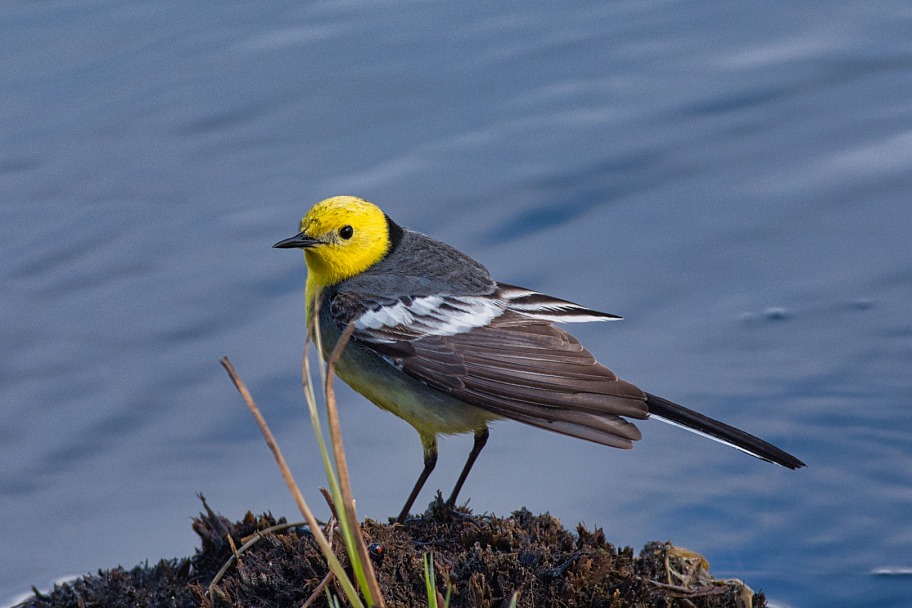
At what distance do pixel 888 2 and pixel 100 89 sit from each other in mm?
7810

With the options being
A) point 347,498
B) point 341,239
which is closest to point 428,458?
point 341,239

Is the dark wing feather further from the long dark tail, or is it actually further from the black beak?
the black beak

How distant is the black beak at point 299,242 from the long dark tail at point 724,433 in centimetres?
201

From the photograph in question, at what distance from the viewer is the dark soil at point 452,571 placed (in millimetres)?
5035

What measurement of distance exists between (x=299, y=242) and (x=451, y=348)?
103 cm

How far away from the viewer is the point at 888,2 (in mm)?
11891

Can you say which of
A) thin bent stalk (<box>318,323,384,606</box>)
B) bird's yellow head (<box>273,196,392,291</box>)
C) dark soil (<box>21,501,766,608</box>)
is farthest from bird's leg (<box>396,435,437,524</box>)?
thin bent stalk (<box>318,323,384,606</box>)

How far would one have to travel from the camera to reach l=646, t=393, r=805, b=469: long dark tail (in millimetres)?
6074

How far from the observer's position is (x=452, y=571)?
5145mm

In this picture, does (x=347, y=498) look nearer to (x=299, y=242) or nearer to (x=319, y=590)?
(x=319, y=590)

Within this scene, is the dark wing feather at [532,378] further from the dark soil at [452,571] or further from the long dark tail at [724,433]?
the dark soil at [452,571]

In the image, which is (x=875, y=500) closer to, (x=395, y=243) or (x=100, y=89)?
(x=395, y=243)

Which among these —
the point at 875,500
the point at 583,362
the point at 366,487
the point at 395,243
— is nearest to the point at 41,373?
the point at 366,487

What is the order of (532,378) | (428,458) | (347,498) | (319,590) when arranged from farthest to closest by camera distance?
(428,458) → (532,378) → (319,590) → (347,498)
